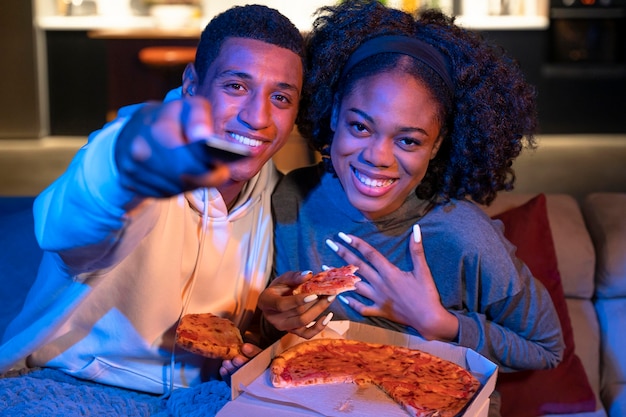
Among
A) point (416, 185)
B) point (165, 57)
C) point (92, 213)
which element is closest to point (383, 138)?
point (416, 185)

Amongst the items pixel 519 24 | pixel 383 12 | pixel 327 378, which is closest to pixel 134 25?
pixel 519 24

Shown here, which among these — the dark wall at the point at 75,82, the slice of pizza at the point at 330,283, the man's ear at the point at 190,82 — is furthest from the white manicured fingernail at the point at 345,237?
the dark wall at the point at 75,82

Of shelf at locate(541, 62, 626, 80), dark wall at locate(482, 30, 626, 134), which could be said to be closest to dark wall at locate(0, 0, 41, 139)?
dark wall at locate(482, 30, 626, 134)

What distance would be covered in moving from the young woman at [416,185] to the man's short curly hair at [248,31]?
0.42 ft

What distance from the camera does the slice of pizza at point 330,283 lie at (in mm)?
1604

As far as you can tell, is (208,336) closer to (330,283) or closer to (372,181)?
(330,283)

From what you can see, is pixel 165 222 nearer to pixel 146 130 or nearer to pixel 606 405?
Result: pixel 146 130

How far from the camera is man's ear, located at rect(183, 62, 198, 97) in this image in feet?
6.29

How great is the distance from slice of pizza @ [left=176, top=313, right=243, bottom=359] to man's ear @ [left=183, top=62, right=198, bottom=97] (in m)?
0.53

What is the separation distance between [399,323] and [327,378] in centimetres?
48

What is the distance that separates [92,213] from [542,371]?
151 cm

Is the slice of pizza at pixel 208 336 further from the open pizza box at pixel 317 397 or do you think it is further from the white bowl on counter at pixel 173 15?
the white bowl on counter at pixel 173 15

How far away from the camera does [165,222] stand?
1.72 metres

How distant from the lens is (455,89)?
192cm
